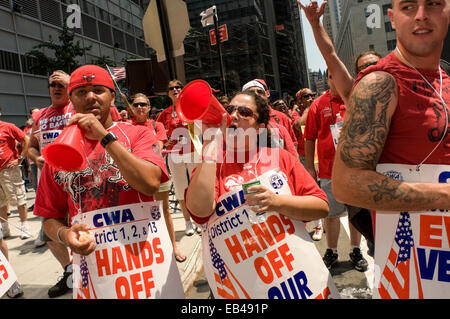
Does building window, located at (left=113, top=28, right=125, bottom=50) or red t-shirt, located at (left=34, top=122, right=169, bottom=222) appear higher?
building window, located at (left=113, top=28, right=125, bottom=50)

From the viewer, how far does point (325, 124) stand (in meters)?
3.94

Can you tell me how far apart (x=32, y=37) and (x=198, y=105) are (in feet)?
89.1

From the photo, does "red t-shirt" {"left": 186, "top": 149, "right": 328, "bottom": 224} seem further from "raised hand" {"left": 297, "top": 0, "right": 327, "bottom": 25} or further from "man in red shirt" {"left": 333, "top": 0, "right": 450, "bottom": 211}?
"raised hand" {"left": 297, "top": 0, "right": 327, "bottom": 25}

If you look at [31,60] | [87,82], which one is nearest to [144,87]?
[87,82]

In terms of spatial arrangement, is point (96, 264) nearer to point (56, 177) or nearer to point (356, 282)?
point (56, 177)

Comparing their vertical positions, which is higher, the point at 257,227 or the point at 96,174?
the point at 96,174

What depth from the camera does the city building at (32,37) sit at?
21.8 m

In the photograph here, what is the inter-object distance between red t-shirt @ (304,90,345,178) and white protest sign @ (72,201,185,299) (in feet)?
8.11

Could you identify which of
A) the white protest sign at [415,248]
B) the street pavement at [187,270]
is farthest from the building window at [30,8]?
the white protest sign at [415,248]

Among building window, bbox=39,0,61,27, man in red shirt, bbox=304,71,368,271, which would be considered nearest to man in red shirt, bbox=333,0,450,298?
man in red shirt, bbox=304,71,368,271

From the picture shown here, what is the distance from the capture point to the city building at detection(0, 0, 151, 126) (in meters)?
21.8

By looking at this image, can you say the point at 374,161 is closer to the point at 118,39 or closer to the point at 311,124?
the point at 311,124

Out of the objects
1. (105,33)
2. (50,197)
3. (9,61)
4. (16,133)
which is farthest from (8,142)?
(105,33)
